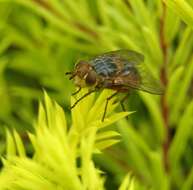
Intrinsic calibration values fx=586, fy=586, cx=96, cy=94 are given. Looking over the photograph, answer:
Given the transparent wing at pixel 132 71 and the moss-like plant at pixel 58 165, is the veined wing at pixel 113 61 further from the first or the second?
the moss-like plant at pixel 58 165

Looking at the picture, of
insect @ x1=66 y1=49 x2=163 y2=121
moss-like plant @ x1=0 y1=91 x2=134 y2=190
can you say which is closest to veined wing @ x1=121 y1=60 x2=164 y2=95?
insect @ x1=66 y1=49 x2=163 y2=121

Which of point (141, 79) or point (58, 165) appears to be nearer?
point (58, 165)

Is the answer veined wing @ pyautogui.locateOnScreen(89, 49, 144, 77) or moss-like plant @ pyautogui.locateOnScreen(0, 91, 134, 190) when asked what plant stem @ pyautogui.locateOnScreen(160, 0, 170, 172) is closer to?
veined wing @ pyautogui.locateOnScreen(89, 49, 144, 77)

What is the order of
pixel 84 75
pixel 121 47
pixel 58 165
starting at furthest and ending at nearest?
pixel 121 47 → pixel 84 75 → pixel 58 165

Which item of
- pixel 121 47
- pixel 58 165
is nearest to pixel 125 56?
pixel 121 47

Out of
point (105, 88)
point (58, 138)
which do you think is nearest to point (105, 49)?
point (105, 88)

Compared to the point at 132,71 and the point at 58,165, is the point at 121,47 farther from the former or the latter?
the point at 58,165
